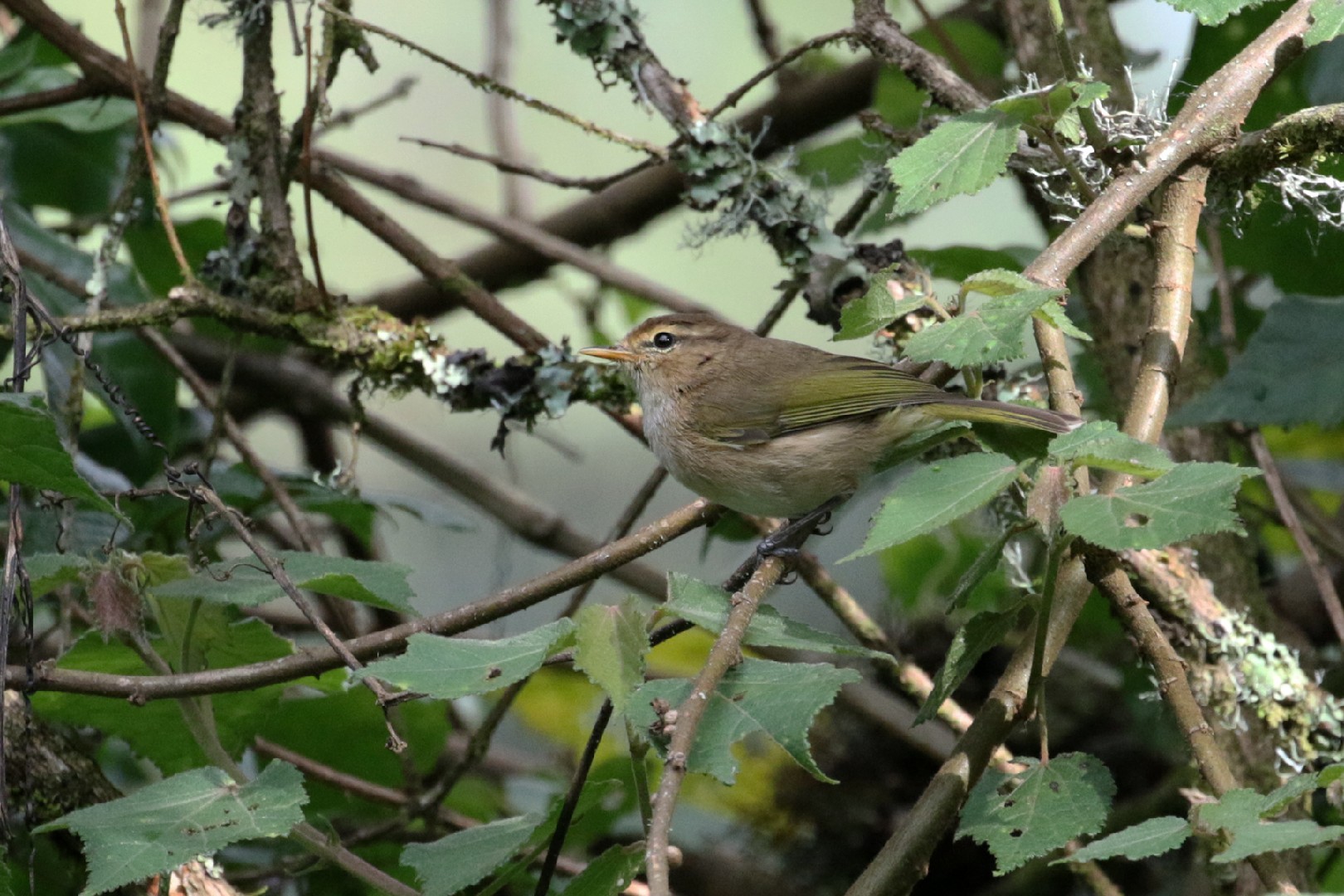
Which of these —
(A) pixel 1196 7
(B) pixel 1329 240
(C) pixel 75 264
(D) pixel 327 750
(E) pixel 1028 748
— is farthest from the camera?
(E) pixel 1028 748

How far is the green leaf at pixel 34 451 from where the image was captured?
179 centimetres

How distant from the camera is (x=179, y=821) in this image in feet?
5.72

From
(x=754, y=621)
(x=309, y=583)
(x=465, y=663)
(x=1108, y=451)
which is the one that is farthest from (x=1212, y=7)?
(x=309, y=583)

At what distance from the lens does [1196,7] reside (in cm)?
195

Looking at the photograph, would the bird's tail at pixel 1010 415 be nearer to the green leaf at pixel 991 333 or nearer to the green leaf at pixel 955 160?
the green leaf at pixel 991 333

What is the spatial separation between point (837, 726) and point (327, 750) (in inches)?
61.7

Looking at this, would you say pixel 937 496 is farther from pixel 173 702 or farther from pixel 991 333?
pixel 173 702

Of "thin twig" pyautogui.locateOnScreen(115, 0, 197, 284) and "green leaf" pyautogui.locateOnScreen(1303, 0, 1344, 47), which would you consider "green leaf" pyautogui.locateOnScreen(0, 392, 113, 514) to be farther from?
"green leaf" pyautogui.locateOnScreen(1303, 0, 1344, 47)

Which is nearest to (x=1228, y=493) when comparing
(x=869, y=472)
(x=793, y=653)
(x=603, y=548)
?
(x=603, y=548)

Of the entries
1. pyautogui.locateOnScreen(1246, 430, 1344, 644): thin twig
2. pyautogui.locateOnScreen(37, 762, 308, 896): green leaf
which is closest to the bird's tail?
pyautogui.locateOnScreen(1246, 430, 1344, 644): thin twig

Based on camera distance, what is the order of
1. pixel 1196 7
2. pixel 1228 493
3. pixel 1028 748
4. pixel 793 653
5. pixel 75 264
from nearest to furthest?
pixel 1228 493, pixel 1196 7, pixel 75 264, pixel 1028 748, pixel 793 653

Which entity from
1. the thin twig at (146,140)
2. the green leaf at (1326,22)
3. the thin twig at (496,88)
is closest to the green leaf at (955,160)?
the green leaf at (1326,22)

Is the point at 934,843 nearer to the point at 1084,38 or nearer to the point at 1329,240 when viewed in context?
the point at 1329,240

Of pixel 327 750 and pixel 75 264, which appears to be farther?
pixel 75 264
